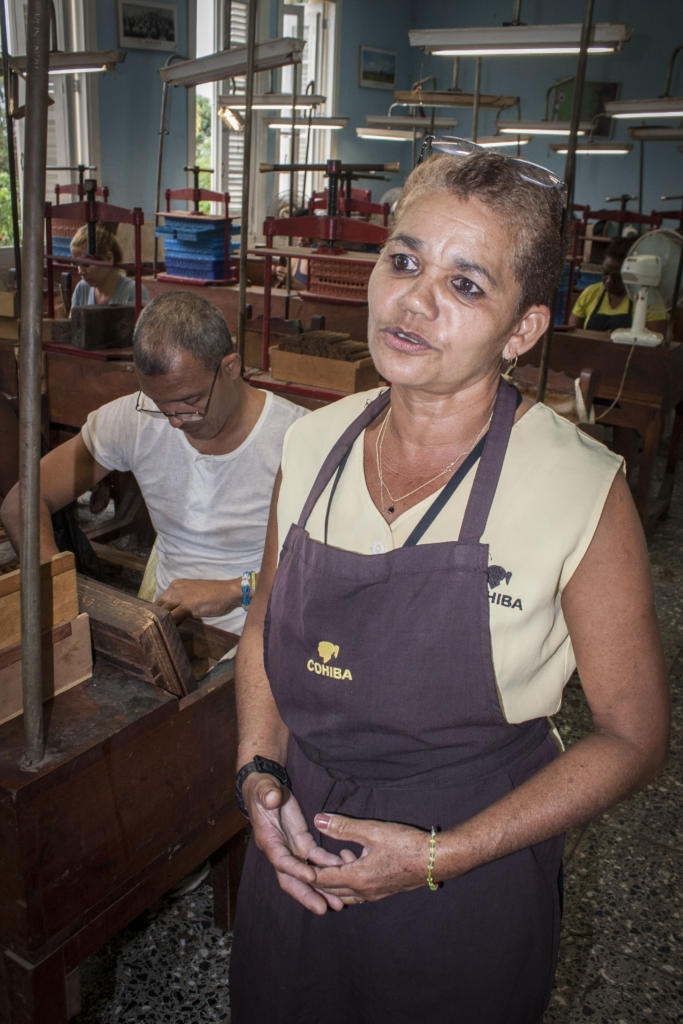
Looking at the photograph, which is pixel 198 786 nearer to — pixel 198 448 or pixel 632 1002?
pixel 198 448

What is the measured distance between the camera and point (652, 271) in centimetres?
485

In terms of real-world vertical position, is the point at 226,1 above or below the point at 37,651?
above

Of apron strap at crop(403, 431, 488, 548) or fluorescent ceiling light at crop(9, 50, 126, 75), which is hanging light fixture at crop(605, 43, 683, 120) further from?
apron strap at crop(403, 431, 488, 548)

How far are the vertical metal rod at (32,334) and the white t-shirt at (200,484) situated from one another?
53.3 inches

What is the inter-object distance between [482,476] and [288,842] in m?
0.61

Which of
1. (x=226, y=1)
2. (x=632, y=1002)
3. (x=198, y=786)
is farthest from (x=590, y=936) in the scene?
(x=226, y=1)

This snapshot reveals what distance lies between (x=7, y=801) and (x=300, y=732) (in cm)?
44

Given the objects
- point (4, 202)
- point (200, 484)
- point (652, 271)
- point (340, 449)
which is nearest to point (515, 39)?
point (652, 271)

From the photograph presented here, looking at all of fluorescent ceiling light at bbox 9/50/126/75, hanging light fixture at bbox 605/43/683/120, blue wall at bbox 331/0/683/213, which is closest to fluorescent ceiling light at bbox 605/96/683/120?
hanging light fixture at bbox 605/43/683/120

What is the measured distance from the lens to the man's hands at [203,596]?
7.32ft

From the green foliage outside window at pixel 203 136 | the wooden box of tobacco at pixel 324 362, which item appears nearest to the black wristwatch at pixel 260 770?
the wooden box of tobacco at pixel 324 362

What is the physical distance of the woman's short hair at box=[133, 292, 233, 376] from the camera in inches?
85.7

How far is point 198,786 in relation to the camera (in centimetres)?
159

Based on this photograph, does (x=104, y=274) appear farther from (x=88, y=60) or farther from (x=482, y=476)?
(x=482, y=476)
